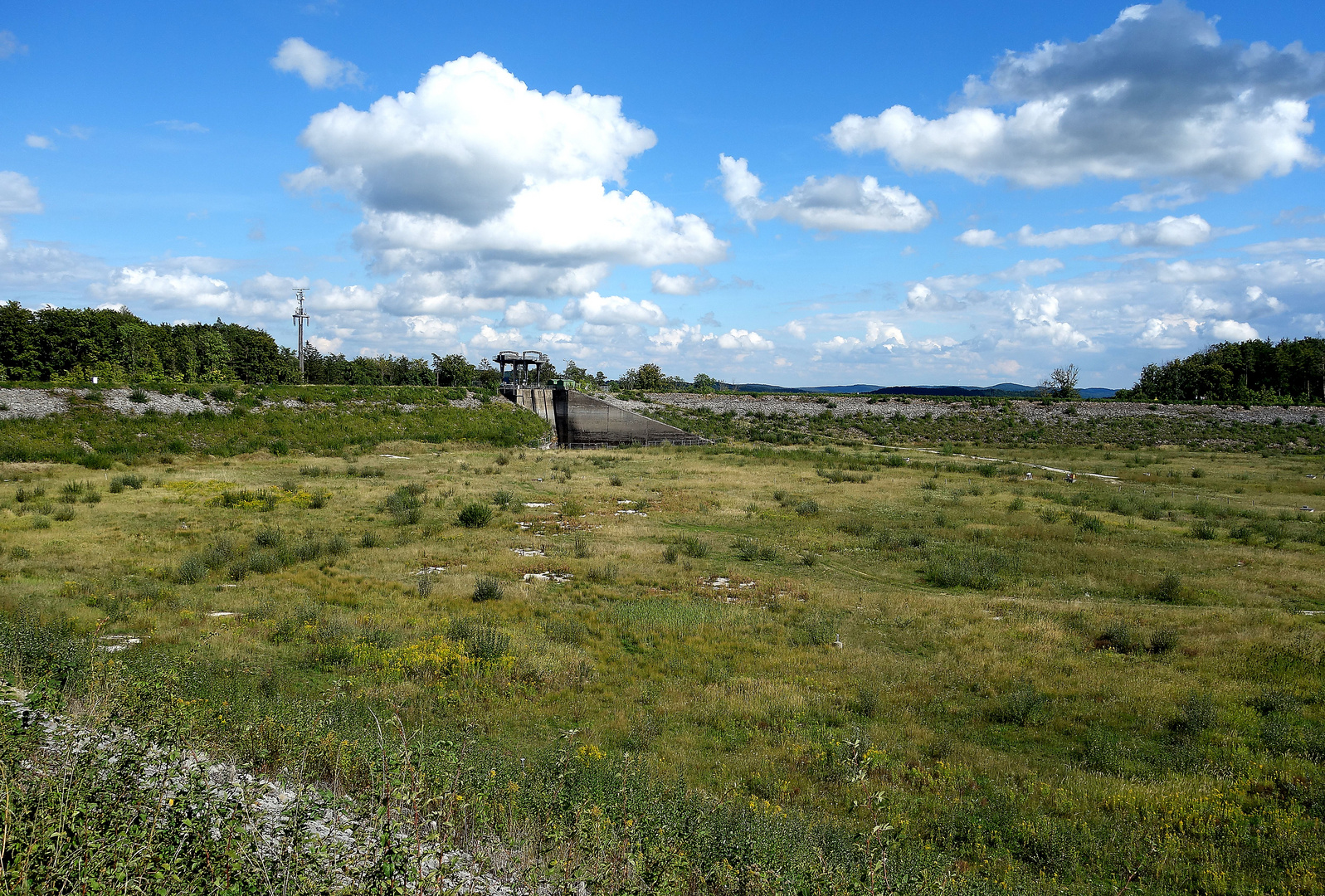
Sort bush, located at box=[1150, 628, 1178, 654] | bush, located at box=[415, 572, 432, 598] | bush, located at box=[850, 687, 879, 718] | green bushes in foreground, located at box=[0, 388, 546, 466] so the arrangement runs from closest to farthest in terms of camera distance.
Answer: bush, located at box=[850, 687, 879, 718] → bush, located at box=[1150, 628, 1178, 654] → bush, located at box=[415, 572, 432, 598] → green bushes in foreground, located at box=[0, 388, 546, 466]

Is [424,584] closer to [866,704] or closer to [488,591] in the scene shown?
[488,591]

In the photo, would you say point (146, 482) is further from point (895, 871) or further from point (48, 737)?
point (895, 871)

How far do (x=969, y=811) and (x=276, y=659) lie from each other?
10332 mm

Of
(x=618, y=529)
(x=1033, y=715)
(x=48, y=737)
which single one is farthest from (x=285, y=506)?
(x=1033, y=715)

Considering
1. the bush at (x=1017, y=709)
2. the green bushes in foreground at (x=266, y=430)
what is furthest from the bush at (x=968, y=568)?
the green bushes in foreground at (x=266, y=430)

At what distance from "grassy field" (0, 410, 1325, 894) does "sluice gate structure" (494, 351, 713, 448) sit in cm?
3362

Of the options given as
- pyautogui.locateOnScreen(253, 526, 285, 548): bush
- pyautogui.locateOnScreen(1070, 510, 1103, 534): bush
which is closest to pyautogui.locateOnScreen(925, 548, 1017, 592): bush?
pyautogui.locateOnScreen(1070, 510, 1103, 534): bush

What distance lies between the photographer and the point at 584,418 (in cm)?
6288

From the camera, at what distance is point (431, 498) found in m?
27.5

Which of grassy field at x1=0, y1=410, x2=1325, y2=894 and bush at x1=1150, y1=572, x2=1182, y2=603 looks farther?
bush at x1=1150, y1=572, x2=1182, y2=603

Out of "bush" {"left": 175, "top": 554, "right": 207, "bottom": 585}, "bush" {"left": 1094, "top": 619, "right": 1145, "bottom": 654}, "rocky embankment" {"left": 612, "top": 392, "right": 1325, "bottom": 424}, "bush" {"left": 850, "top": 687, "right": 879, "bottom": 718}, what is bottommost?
"bush" {"left": 850, "top": 687, "right": 879, "bottom": 718}

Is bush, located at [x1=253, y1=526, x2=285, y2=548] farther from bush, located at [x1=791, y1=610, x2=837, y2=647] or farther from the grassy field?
bush, located at [x1=791, y1=610, x2=837, y2=647]

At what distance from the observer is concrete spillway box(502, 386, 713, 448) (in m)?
59.8

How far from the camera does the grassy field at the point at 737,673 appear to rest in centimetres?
669
